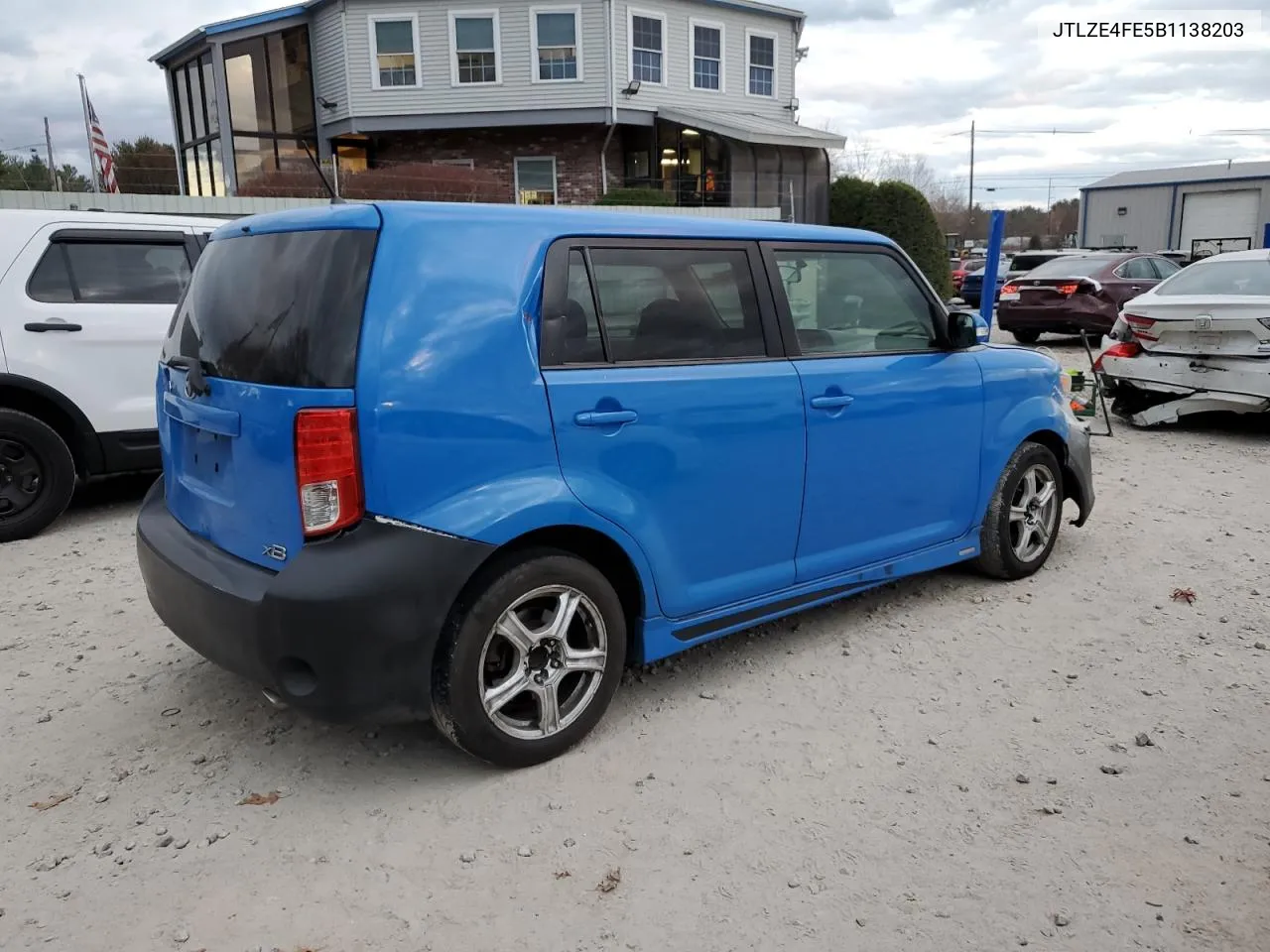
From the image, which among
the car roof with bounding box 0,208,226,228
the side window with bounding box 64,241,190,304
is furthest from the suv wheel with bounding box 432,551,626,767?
the side window with bounding box 64,241,190,304

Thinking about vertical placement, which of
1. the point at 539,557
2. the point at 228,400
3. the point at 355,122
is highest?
the point at 355,122

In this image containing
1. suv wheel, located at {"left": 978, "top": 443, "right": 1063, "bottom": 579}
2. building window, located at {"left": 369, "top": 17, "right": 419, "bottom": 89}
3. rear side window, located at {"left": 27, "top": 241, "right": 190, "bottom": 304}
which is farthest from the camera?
building window, located at {"left": 369, "top": 17, "right": 419, "bottom": 89}

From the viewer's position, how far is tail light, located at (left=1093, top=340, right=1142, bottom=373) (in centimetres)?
912

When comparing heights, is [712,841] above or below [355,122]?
below

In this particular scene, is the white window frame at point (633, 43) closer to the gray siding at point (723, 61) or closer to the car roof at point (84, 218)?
the gray siding at point (723, 61)

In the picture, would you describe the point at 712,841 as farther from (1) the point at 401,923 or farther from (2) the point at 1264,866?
(2) the point at 1264,866

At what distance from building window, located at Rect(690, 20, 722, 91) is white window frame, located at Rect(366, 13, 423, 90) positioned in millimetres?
6667

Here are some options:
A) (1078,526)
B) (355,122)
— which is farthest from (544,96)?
(1078,526)

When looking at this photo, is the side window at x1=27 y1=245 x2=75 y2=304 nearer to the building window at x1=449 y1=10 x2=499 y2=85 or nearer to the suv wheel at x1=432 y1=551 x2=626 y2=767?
the suv wheel at x1=432 y1=551 x2=626 y2=767

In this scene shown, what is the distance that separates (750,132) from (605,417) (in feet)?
70.4

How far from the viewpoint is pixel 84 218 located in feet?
20.4

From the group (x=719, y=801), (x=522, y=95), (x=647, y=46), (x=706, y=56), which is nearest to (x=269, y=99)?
(x=522, y=95)

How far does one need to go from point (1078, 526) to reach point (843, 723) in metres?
2.74

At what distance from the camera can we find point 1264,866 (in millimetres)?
2768
